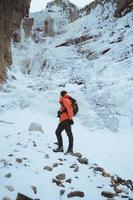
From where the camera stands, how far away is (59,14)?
180 ft

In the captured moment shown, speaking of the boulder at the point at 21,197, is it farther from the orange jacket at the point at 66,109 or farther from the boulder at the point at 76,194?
the orange jacket at the point at 66,109

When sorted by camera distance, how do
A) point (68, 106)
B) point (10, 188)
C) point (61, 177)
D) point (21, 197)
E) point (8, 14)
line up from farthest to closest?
1. point (8, 14)
2. point (68, 106)
3. point (61, 177)
4. point (10, 188)
5. point (21, 197)

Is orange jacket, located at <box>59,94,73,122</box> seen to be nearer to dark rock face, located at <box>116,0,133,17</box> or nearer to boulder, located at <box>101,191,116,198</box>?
boulder, located at <box>101,191,116,198</box>

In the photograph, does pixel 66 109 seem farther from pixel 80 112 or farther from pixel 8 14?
pixel 8 14

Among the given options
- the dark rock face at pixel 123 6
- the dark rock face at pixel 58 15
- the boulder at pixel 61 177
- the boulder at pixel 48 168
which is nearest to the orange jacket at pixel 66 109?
the boulder at pixel 48 168

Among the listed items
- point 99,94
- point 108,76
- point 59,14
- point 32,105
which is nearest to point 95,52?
point 108,76

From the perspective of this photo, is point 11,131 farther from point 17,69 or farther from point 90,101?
point 17,69

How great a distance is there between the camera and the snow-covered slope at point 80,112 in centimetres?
727

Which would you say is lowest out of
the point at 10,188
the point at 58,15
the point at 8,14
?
the point at 10,188

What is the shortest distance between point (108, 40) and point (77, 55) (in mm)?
2702

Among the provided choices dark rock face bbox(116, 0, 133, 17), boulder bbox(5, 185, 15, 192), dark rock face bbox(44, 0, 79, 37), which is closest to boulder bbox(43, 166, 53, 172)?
boulder bbox(5, 185, 15, 192)

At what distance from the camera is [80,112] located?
49.2 feet

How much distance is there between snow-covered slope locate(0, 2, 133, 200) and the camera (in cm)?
727

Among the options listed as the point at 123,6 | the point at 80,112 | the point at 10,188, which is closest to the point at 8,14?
the point at 80,112
